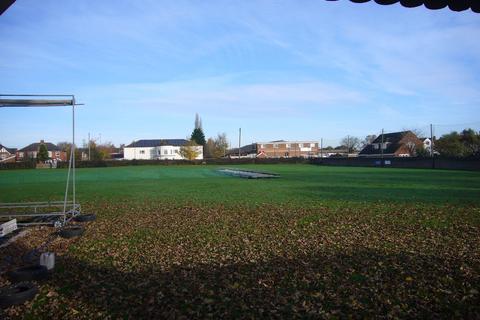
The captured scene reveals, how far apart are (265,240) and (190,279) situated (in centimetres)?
295

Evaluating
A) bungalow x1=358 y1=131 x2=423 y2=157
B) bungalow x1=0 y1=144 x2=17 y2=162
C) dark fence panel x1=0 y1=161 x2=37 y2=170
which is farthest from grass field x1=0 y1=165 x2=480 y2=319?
bungalow x1=358 y1=131 x2=423 y2=157

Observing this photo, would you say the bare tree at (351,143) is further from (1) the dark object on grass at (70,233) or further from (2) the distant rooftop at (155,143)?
(1) the dark object on grass at (70,233)

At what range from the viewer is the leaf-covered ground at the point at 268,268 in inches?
185

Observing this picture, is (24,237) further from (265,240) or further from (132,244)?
(265,240)

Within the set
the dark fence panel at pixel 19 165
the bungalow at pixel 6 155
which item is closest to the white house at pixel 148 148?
the bungalow at pixel 6 155

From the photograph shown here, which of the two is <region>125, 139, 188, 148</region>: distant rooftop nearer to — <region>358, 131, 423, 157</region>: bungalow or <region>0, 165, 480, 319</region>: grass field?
<region>358, 131, 423, 157</region>: bungalow

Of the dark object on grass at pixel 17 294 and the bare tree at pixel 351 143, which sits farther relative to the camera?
the bare tree at pixel 351 143

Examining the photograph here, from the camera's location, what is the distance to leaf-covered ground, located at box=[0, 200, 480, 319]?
470 centimetres

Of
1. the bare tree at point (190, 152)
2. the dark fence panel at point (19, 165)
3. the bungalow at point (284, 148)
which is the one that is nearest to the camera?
the dark fence panel at point (19, 165)

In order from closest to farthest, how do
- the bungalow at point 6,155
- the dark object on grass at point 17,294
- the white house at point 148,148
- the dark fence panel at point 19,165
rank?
the dark object on grass at point 17,294 < the bungalow at point 6,155 < the dark fence panel at point 19,165 < the white house at point 148,148

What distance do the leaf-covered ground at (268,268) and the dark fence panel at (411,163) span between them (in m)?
34.5

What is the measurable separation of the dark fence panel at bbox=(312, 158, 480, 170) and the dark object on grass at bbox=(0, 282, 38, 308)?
44.2m

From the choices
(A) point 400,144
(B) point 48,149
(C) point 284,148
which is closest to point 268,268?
(A) point 400,144

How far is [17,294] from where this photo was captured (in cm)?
523
